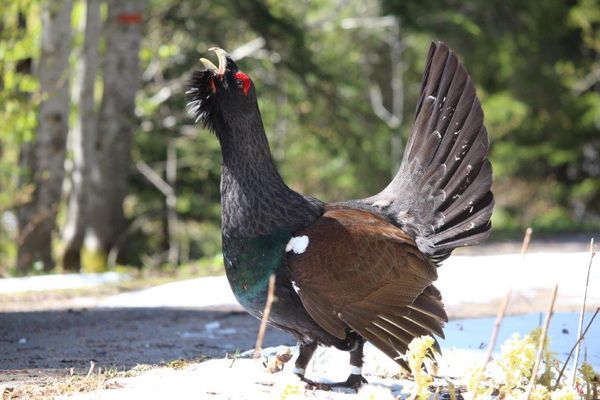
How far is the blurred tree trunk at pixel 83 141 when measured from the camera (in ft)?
40.1

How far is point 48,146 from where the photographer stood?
1201 cm

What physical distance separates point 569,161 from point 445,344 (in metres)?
19.7

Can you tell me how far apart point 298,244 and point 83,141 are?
898cm

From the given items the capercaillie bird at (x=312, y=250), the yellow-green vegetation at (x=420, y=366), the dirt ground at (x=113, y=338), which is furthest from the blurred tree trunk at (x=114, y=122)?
the yellow-green vegetation at (x=420, y=366)

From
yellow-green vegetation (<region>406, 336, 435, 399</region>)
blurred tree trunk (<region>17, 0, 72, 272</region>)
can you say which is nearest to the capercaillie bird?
yellow-green vegetation (<region>406, 336, 435, 399</region>)

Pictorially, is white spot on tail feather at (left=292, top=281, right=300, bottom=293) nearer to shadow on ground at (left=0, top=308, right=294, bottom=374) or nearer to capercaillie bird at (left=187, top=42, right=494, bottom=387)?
capercaillie bird at (left=187, top=42, right=494, bottom=387)

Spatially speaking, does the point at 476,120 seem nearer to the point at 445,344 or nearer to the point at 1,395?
the point at 445,344

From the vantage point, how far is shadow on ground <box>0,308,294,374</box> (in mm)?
5352

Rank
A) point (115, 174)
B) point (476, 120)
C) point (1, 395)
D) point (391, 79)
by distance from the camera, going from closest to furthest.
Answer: point (1, 395) < point (476, 120) < point (115, 174) < point (391, 79)

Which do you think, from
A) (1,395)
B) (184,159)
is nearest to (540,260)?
(1,395)

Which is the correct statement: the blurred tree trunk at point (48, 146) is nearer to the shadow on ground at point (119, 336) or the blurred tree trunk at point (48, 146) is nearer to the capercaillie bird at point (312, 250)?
the shadow on ground at point (119, 336)

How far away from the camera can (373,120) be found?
14.1m

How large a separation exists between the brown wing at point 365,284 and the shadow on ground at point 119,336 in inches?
55.8

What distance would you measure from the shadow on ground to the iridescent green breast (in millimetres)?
1087
